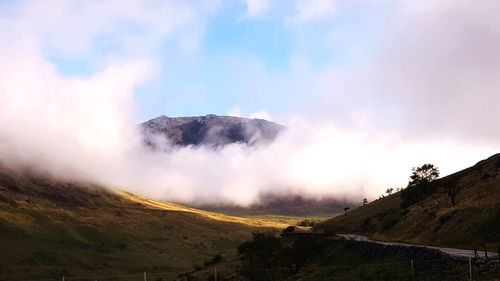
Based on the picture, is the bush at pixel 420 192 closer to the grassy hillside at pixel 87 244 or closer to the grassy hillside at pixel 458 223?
the grassy hillside at pixel 458 223

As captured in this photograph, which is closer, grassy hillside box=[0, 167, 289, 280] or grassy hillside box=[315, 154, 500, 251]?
grassy hillside box=[315, 154, 500, 251]

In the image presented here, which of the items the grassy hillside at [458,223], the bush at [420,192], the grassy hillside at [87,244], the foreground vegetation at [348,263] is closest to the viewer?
the foreground vegetation at [348,263]

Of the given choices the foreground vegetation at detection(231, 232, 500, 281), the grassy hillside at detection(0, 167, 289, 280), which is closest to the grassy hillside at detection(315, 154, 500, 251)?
the foreground vegetation at detection(231, 232, 500, 281)

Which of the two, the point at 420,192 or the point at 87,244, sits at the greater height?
the point at 420,192

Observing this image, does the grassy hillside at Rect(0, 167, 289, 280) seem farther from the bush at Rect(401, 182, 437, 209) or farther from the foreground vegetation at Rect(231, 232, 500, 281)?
the bush at Rect(401, 182, 437, 209)

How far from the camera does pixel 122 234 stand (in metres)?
165

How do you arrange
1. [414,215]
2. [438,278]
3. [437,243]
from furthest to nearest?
[414,215] → [437,243] → [438,278]

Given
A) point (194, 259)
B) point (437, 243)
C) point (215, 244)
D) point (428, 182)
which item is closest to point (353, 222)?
point (428, 182)

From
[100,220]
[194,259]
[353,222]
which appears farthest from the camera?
[100,220]

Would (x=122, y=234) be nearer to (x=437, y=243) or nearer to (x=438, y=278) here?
(x=437, y=243)

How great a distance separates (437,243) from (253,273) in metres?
24.7

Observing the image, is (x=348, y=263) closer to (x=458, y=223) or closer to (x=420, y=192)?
(x=458, y=223)

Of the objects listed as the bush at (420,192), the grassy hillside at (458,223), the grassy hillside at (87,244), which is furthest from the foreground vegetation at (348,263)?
the grassy hillside at (87,244)

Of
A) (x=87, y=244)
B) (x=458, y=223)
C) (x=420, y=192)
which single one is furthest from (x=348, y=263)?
(x=87, y=244)
